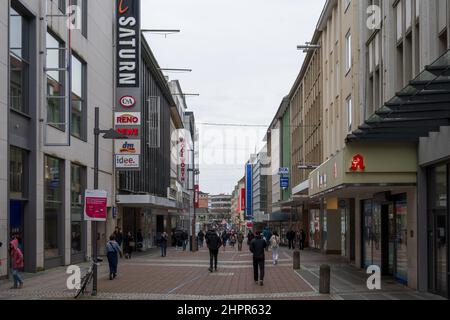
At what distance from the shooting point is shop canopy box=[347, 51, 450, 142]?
42.0 ft

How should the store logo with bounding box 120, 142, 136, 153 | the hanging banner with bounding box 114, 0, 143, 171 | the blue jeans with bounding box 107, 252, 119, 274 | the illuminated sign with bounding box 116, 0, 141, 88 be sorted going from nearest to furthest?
the blue jeans with bounding box 107, 252, 119, 274
the illuminated sign with bounding box 116, 0, 141, 88
the hanging banner with bounding box 114, 0, 143, 171
the store logo with bounding box 120, 142, 136, 153

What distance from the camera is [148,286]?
2195 centimetres

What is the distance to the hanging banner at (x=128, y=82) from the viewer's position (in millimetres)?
36656

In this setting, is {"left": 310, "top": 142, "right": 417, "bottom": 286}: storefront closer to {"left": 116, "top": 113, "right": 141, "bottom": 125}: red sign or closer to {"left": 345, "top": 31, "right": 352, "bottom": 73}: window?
{"left": 345, "top": 31, "right": 352, "bottom": 73}: window

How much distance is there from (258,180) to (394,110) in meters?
127

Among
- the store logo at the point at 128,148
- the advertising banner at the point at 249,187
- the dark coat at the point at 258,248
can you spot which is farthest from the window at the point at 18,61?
the advertising banner at the point at 249,187

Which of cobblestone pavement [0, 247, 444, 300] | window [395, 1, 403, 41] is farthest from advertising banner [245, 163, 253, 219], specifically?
window [395, 1, 403, 41]

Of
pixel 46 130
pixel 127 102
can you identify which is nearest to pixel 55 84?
pixel 46 130

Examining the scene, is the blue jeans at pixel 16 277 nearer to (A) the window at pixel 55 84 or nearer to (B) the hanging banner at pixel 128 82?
(A) the window at pixel 55 84

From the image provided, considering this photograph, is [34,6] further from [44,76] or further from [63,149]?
[63,149]

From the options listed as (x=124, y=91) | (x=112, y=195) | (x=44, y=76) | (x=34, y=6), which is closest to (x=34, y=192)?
(x=44, y=76)

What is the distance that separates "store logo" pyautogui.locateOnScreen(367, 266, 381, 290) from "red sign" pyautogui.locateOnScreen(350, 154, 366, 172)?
338cm

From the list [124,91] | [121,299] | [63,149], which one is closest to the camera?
[121,299]

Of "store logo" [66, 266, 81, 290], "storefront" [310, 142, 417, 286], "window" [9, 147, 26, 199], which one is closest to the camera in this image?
"storefront" [310, 142, 417, 286]
